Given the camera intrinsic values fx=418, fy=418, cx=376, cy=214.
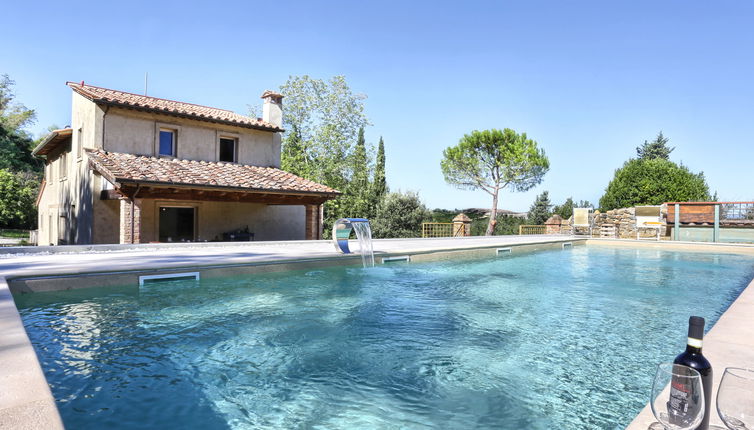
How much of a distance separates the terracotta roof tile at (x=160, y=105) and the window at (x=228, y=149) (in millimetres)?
849

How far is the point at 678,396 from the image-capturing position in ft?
4.22

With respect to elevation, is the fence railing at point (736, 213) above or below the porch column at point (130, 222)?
above

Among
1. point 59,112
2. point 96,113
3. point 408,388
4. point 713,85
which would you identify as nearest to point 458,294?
point 408,388

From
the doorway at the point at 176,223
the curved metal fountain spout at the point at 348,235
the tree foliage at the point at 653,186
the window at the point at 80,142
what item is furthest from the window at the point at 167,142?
the tree foliage at the point at 653,186

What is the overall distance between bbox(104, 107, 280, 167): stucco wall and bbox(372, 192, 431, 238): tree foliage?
5.70 m

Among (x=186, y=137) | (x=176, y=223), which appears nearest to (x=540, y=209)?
(x=186, y=137)

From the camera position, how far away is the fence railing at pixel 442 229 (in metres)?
20.3

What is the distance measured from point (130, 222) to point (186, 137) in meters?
4.85

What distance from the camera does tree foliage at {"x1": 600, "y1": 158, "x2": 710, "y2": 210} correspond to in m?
24.2

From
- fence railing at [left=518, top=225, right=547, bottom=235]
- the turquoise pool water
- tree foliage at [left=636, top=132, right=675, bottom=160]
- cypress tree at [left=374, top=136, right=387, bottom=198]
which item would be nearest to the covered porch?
the turquoise pool water

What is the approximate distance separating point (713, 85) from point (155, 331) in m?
27.2

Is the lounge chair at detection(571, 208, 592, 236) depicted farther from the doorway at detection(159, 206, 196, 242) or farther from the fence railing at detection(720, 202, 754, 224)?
the doorway at detection(159, 206, 196, 242)

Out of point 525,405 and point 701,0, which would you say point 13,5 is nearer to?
point 525,405

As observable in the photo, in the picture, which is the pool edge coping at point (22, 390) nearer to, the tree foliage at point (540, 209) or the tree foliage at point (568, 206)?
the tree foliage at point (540, 209)
